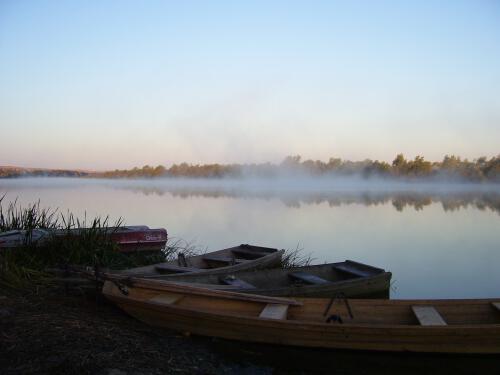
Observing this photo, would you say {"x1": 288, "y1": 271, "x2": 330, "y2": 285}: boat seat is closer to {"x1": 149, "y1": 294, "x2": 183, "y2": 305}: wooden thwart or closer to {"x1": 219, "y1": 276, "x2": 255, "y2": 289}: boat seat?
{"x1": 219, "y1": 276, "x2": 255, "y2": 289}: boat seat

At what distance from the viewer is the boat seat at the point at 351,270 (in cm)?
780

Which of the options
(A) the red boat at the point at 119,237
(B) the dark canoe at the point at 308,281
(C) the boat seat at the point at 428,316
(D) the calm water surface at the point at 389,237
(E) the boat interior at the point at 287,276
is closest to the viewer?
(C) the boat seat at the point at 428,316

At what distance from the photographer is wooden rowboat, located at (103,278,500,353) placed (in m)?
4.96

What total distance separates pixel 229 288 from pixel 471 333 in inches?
114

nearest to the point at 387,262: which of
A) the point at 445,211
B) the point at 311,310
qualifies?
the point at 311,310

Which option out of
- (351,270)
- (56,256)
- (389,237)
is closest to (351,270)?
(351,270)

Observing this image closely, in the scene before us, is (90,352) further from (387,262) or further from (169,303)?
(387,262)

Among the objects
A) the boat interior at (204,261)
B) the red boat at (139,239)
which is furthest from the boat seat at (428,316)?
the red boat at (139,239)

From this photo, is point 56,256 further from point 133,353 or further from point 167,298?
point 133,353

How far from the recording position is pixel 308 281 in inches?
287

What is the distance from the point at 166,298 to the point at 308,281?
2436mm

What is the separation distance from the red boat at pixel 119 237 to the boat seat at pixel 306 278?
3235 mm

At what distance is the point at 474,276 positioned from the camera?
10.6 metres

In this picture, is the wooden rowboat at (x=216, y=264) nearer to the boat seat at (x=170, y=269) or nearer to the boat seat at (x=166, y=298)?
the boat seat at (x=170, y=269)
